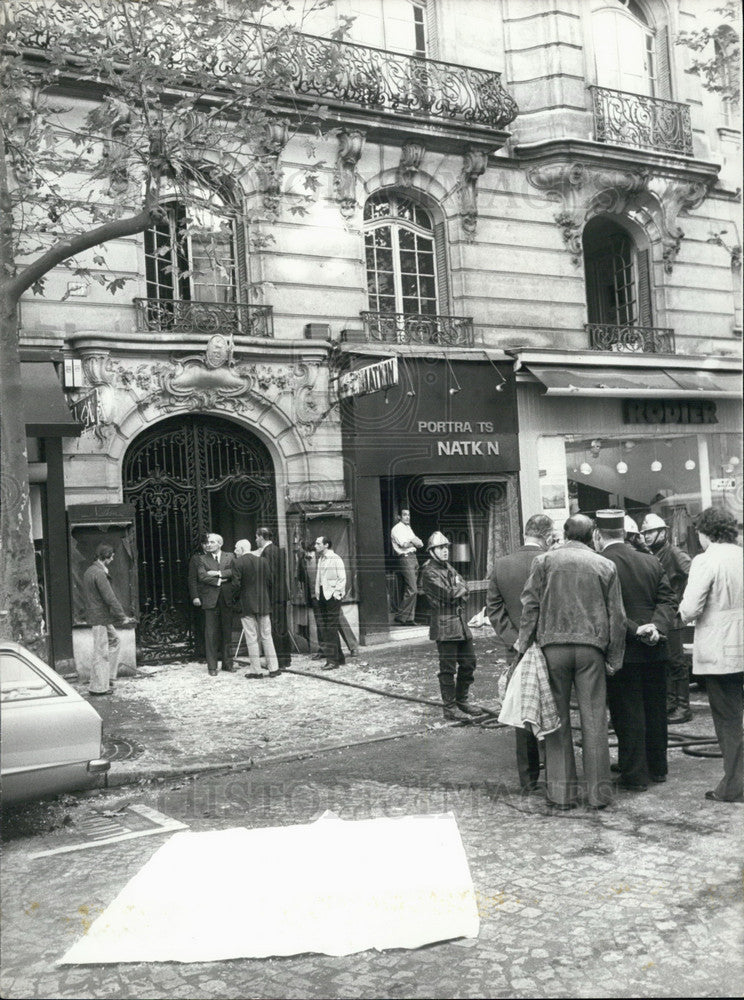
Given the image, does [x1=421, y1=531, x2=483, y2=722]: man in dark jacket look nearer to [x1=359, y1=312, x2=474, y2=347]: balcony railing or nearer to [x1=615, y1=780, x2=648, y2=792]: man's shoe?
[x1=615, y1=780, x2=648, y2=792]: man's shoe

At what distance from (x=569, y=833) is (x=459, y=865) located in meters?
0.99

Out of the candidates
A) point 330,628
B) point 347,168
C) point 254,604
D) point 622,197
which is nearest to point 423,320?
point 347,168

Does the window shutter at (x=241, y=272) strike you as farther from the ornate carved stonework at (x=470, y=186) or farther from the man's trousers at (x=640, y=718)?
the man's trousers at (x=640, y=718)

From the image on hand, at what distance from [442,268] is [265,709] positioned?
7.11 m

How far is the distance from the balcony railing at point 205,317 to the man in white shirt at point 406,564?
10.1 ft

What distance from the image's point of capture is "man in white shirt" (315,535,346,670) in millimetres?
10945

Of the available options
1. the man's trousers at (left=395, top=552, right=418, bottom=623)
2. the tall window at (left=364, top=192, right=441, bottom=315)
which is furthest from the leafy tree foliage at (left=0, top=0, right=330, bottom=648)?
the man's trousers at (left=395, top=552, right=418, bottom=623)

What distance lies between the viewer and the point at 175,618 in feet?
37.3

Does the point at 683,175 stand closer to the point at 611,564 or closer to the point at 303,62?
the point at 303,62

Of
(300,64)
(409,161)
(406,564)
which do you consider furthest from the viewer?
(409,161)

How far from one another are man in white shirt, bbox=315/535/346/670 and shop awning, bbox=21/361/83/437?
332 centimetres

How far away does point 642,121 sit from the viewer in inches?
364

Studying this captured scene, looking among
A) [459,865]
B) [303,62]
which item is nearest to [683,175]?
[303,62]

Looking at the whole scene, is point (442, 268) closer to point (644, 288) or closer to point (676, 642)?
point (644, 288)
